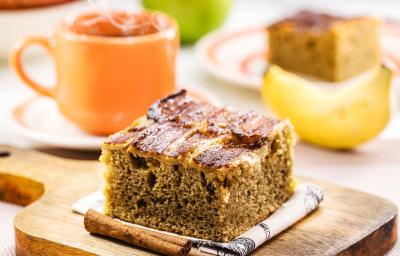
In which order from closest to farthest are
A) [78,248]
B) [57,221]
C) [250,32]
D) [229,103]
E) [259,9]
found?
[78,248], [57,221], [229,103], [250,32], [259,9]

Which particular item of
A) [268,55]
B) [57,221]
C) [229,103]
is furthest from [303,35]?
[57,221]

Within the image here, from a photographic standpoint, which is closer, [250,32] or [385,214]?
[385,214]

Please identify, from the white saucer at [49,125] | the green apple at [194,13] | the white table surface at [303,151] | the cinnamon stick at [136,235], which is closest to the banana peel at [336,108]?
the white table surface at [303,151]

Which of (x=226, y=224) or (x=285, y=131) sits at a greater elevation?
(x=285, y=131)

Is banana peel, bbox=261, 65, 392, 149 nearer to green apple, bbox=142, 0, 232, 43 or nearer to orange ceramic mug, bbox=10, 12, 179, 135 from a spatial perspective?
orange ceramic mug, bbox=10, 12, 179, 135

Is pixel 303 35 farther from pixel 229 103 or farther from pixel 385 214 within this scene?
pixel 385 214

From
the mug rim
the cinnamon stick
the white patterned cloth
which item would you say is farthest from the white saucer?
the cinnamon stick

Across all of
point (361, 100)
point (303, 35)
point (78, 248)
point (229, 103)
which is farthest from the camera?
point (303, 35)
